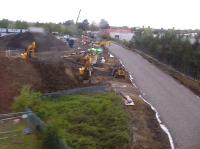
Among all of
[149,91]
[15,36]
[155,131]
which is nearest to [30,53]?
[149,91]

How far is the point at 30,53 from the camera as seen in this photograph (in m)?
32.6

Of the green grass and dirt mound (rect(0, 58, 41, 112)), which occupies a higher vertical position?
dirt mound (rect(0, 58, 41, 112))

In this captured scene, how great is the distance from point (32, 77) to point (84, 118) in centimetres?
797

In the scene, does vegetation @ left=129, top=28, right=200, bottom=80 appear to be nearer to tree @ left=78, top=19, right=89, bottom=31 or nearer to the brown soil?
the brown soil

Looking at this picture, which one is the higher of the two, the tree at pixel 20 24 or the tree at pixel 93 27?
the tree at pixel 20 24

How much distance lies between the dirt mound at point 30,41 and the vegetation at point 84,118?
22.2m

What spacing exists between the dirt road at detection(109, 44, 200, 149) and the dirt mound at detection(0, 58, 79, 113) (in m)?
4.89

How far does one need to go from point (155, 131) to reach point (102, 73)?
1416 cm

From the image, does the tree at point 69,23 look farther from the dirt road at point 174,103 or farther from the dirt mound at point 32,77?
the dirt mound at point 32,77

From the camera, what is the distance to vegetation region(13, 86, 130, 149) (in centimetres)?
1598

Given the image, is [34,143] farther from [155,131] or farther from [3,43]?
[3,43]

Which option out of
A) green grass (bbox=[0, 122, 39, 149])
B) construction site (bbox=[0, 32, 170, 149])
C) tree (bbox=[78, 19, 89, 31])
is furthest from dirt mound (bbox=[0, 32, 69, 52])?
tree (bbox=[78, 19, 89, 31])

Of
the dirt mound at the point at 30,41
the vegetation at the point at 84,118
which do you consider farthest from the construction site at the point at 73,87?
the dirt mound at the point at 30,41

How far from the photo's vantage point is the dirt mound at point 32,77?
2370cm
